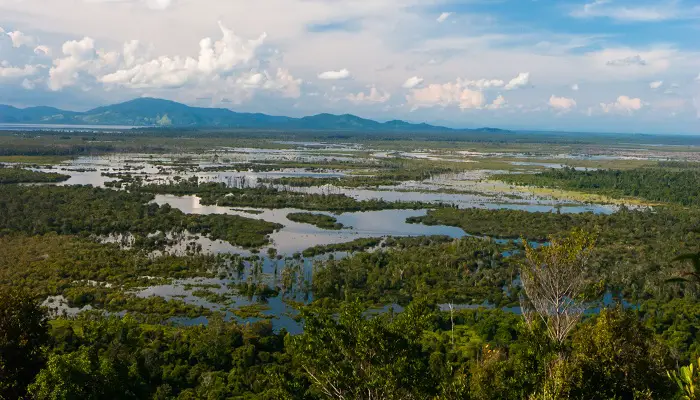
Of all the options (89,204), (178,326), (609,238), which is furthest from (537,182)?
(178,326)

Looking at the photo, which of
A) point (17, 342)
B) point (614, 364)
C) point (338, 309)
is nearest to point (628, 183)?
point (338, 309)

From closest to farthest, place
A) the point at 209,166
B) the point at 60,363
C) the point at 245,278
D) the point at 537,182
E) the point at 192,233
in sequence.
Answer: the point at 60,363 → the point at 245,278 → the point at 192,233 → the point at 537,182 → the point at 209,166

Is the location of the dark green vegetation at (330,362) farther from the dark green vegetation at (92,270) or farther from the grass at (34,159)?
the grass at (34,159)

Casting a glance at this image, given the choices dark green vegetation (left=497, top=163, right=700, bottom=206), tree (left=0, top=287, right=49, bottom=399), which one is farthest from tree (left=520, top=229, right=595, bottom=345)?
dark green vegetation (left=497, top=163, right=700, bottom=206)

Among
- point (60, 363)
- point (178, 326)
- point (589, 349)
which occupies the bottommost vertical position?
point (178, 326)

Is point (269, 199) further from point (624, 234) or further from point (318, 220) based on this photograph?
point (624, 234)

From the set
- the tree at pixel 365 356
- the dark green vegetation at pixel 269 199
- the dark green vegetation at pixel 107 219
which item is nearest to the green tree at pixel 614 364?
the tree at pixel 365 356

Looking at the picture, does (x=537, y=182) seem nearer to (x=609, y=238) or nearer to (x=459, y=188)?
(x=459, y=188)
